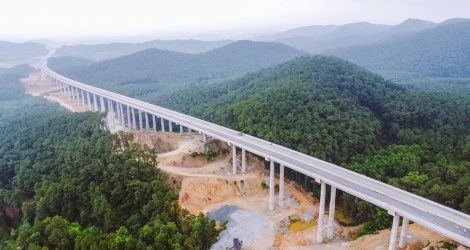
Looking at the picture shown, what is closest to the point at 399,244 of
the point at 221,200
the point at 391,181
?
the point at 391,181

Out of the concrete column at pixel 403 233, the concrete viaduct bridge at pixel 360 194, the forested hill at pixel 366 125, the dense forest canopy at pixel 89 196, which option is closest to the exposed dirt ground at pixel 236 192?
the concrete column at pixel 403 233

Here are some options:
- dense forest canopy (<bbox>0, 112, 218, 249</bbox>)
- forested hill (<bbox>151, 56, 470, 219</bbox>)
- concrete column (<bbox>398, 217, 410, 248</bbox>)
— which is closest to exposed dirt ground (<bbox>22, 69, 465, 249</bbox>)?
concrete column (<bbox>398, 217, 410, 248</bbox>)

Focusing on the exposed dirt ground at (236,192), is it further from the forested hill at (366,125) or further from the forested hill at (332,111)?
the forested hill at (332,111)

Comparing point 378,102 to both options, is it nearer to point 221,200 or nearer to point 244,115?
point 244,115

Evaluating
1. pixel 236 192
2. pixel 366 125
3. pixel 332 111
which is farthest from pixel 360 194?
pixel 332 111

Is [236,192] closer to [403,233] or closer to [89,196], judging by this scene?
[89,196]

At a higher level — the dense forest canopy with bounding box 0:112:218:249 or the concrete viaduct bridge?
the concrete viaduct bridge

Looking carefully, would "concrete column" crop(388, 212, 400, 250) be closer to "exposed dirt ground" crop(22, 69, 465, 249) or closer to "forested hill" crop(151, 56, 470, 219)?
"exposed dirt ground" crop(22, 69, 465, 249)
